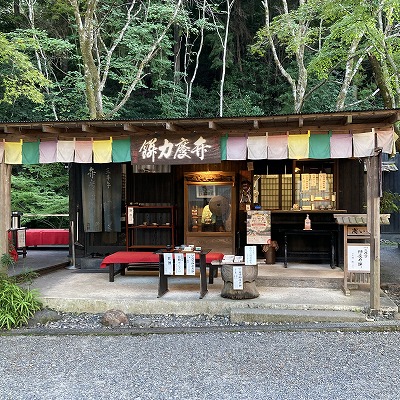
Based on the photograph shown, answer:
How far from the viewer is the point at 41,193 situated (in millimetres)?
18422

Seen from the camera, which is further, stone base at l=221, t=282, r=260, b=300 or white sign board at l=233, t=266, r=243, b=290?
stone base at l=221, t=282, r=260, b=300

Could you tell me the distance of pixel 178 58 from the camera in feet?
82.0

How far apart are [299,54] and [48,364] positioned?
1476 centimetres

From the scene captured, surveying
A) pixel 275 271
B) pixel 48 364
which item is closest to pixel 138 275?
pixel 275 271

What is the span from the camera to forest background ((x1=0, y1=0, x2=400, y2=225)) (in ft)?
40.0

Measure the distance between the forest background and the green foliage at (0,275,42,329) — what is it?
7.58 m

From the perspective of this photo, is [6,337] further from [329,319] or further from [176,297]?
[329,319]

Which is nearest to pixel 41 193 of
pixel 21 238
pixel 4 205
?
pixel 21 238

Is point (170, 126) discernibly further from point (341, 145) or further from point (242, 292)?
point (242, 292)

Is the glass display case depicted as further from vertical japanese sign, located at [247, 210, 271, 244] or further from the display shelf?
vertical japanese sign, located at [247, 210, 271, 244]

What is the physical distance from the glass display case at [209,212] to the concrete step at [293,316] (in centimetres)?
427

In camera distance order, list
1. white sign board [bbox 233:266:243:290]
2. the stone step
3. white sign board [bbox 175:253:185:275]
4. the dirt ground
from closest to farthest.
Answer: white sign board [bbox 233:266:243:290]
white sign board [bbox 175:253:185:275]
the stone step
the dirt ground

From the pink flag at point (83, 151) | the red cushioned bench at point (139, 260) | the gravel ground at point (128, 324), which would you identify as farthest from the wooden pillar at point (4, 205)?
the red cushioned bench at point (139, 260)

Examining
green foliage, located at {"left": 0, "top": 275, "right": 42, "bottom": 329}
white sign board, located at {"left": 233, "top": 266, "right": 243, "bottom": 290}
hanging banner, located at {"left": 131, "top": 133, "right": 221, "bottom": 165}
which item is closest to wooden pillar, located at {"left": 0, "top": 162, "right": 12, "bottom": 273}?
green foliage, located at {"left": 0, "top": 275, "right": 42, "bottom": 329}
